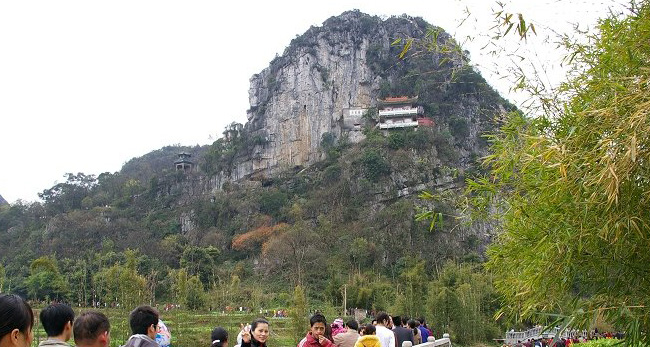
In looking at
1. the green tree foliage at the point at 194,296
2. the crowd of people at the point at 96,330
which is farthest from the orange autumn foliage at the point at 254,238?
the crowd of people at the point at 96,330

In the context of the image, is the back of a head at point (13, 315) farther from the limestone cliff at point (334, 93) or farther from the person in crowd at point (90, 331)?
the limestone cliff at point (334, 93)

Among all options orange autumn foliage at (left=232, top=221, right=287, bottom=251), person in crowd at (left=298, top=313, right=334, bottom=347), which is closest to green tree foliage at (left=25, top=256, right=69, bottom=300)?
orange autumn foliage at (left=232, top=221, right=287, bottom=251)

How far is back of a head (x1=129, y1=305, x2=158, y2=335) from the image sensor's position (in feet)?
8.79

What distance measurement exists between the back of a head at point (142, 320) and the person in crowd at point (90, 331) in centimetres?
33

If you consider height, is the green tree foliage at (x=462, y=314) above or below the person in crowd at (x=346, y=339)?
below

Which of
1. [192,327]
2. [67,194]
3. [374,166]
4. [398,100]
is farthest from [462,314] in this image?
[67,194]

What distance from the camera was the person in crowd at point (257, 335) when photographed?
3381 millimetres

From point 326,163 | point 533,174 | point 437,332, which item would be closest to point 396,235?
point 326,163

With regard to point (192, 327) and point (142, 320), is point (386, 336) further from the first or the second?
point (192, 327)

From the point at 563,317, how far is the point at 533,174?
30.6 inches

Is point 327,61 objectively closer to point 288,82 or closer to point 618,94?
point 288,82

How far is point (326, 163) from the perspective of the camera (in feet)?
144

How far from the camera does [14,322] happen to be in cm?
175

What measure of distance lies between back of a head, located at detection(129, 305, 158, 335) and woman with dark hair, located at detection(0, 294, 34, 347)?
2.92 feet
